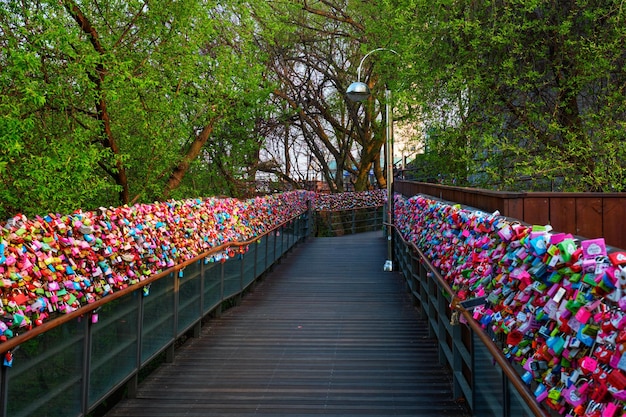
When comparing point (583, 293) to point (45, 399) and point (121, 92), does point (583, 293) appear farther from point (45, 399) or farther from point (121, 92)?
point (121, 92)

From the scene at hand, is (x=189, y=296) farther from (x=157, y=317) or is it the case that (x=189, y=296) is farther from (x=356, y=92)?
(x=356, y=92)

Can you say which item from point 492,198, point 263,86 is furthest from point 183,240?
point 263,86

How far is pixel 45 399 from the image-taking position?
3.68m

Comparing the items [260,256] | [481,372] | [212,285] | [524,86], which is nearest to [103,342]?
[481,372]

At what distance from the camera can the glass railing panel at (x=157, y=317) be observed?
546cm

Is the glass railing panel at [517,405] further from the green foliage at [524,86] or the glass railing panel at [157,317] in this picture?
the green foliage at [524,86]

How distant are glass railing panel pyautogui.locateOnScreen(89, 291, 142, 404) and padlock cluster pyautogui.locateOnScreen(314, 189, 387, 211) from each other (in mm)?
19859

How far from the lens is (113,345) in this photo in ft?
15.6

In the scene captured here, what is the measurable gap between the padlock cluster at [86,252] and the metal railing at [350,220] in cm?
1744

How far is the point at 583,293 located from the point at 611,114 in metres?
8.36

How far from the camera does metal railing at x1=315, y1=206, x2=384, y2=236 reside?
26078 mm

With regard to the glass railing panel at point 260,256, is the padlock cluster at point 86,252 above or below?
above

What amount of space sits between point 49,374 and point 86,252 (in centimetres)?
145

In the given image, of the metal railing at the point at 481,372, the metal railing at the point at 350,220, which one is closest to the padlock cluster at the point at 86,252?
the metal railing at the point at 481,372
